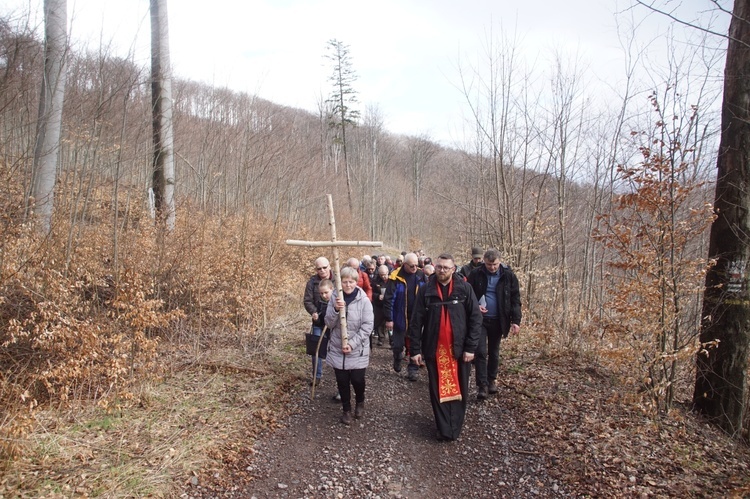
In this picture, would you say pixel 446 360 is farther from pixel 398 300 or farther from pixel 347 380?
pixel 398 300

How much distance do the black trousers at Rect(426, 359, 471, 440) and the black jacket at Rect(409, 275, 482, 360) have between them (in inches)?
7.1

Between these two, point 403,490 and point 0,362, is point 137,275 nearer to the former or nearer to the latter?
point 0,362

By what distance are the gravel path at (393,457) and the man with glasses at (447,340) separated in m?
0.38

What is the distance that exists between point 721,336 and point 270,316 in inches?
313

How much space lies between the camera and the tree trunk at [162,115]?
26.1ft

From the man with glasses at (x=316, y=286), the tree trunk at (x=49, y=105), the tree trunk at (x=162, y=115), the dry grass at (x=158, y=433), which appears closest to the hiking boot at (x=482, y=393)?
the man with glasses at (x=316, y=286)

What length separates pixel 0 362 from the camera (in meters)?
4.45

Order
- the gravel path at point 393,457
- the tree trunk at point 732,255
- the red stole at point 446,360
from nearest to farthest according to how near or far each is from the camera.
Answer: the gravel path at point 393,457 < the tree trunk at point 732,255 < the red stole at point 446,360

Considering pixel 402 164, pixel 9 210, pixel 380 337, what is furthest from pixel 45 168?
pixel 402 164

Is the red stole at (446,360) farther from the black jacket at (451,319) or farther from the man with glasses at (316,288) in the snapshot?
the man with glasses at (316,288)

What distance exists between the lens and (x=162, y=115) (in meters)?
8.04

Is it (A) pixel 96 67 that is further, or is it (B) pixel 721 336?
(A) pixel 96 67

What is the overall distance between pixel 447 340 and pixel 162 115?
21.9ft

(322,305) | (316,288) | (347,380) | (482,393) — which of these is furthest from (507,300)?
(316,288)
